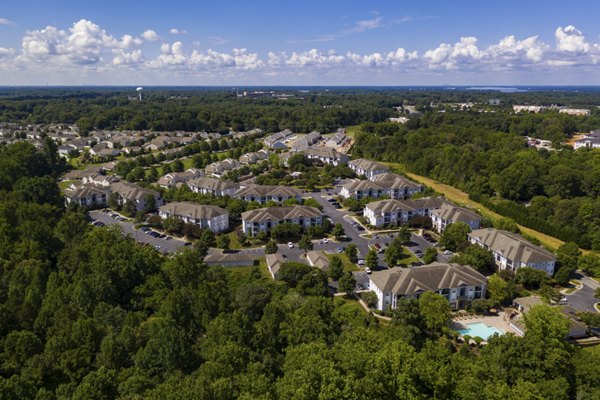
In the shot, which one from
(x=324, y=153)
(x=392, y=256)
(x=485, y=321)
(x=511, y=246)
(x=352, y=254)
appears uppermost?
(x=324, y=153)

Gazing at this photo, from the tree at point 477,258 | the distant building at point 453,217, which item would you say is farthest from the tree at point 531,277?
the distant building at point 453,217

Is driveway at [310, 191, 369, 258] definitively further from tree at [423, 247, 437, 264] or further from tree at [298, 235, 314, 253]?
tree at [423, 247, 437, 264]

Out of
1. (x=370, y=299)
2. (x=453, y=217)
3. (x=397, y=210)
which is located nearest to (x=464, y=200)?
(x=453, y=217)

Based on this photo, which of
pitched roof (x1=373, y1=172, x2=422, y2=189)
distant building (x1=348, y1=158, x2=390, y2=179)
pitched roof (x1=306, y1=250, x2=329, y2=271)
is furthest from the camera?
distant building (x1=348, y1=158, x2=390, y2=179)

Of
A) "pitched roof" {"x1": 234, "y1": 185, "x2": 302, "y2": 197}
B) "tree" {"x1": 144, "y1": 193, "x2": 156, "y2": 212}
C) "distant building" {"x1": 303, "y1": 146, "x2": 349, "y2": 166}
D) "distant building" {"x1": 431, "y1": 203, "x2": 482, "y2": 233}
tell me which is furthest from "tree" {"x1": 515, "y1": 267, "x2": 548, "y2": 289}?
"distant building" {"x1": 303, "y1": 146, "x2": 349, "y2": 166}

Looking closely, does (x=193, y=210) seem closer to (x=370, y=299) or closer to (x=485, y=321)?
(x=370, y=299)

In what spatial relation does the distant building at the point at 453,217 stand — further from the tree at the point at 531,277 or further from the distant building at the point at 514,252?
the tree at the point at 531,277
